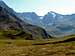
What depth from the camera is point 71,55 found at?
182ft

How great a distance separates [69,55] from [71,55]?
0.64 metres

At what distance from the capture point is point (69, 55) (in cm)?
5584
